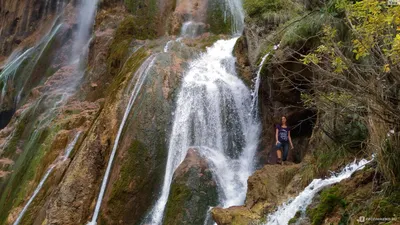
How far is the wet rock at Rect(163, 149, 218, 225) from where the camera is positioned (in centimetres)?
999

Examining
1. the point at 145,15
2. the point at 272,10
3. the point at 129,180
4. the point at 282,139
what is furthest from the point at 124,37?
the point at 282,139

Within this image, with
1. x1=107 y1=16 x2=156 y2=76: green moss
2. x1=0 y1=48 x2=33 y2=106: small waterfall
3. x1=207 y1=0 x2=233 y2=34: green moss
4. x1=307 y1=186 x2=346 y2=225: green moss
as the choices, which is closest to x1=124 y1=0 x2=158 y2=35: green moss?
x1=107 y1=16 x2=156 y2=76: green moss

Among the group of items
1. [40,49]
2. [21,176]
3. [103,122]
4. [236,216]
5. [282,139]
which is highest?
[40,49]

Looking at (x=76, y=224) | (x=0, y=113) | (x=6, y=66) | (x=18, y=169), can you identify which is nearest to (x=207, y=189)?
(x=76, y=224)

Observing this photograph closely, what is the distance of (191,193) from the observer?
1038 cm

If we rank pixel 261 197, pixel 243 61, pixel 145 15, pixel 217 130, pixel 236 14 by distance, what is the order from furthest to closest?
pixel 145 15 → pixel 236 14 → pixel 243 61 → pixel 217 130 → pixel 261 197

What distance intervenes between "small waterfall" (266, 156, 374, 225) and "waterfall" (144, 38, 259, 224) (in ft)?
11.6

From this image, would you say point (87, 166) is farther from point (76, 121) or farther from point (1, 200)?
point (1, 200)

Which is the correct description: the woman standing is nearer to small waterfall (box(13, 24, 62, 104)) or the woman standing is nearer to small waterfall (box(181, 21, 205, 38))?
small waterfall (box(181, 21, 205, 38))

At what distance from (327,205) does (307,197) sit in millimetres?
771

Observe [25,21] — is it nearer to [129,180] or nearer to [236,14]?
[236,14]

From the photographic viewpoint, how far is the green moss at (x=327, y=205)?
18.4 ft

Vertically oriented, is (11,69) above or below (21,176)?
above

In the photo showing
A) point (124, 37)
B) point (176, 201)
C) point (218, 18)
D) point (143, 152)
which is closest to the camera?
point (176, 201)
